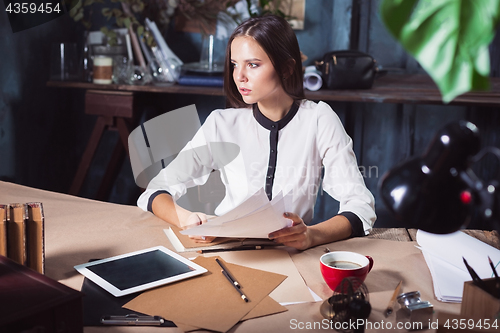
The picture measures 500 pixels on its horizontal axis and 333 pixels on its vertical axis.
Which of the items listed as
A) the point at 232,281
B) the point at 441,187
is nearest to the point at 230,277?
the point at 232,281

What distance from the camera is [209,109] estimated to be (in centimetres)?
279

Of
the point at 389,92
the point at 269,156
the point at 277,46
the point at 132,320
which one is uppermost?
the point at 277,46

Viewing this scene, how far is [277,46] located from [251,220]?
609 millimetres

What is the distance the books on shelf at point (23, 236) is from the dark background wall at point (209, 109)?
1585 mm

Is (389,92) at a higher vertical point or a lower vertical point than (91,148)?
higher

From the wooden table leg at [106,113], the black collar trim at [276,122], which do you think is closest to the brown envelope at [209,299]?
the black collar trim at [276,122]

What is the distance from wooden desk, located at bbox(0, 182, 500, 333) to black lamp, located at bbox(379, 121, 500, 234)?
32cm

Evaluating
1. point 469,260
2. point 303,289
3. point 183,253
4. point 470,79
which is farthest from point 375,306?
point 470,79

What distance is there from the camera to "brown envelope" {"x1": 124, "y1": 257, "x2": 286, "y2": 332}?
30.4 inches

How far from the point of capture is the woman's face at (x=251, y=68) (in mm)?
1377

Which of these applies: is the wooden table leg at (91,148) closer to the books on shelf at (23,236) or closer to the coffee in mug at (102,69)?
the coffee in mug at (102,69)

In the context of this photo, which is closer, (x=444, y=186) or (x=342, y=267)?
(x=444, y=186)

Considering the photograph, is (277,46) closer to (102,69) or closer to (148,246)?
(148,246)

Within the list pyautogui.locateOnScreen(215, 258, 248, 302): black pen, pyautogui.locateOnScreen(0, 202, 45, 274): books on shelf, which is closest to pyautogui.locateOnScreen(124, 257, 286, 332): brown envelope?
pyautogui.locateOnScreen(215, 258, 248, 302): black pen
